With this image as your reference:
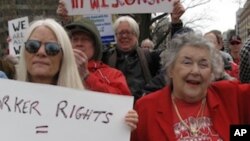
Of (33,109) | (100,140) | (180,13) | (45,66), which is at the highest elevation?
(180,13)

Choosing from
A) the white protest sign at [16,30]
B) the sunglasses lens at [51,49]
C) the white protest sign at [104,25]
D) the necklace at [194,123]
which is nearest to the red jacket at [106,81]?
the necklace at [194,123]

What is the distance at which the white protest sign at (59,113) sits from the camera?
A: 311 centimetres

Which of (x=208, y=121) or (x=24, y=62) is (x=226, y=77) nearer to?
(x=208, y=121)

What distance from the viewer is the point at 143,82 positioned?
4.99 metres

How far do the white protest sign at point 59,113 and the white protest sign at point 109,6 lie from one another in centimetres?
225

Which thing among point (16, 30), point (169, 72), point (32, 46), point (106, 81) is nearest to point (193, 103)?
point (169, 72)

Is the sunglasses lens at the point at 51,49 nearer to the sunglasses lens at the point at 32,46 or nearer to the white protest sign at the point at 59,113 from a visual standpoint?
the sunglasses lens at the point at 32,46

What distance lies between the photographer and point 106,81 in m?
3.89

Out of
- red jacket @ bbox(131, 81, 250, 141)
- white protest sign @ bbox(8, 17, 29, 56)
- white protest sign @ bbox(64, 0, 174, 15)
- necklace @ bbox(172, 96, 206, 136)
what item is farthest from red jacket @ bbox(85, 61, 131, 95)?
white protest sign @ bbox(8, 17, 29, 56)

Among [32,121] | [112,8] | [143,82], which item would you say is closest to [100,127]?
[32,121]

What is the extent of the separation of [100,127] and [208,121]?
0.72 m

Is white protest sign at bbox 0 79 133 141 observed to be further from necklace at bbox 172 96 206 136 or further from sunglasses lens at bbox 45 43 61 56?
necklace at bbox 172 96 206 136

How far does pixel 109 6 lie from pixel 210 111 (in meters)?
2.27

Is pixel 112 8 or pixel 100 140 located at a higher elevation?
pixel 112 8
